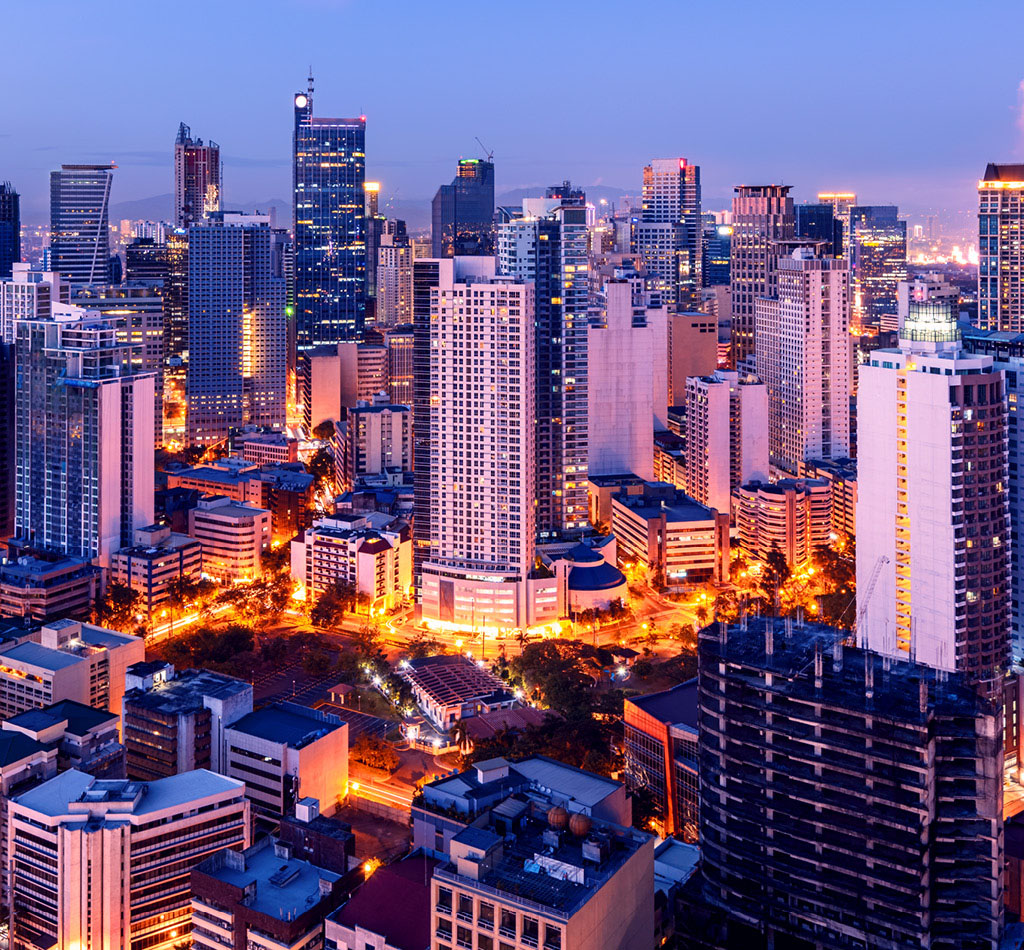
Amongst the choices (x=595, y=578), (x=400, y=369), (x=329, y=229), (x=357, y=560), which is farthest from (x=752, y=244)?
(x=329, y=229)

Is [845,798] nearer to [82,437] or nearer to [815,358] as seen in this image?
[82,437]

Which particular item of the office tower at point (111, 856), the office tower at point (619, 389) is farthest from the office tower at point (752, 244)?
the office tower at point (111, 856)

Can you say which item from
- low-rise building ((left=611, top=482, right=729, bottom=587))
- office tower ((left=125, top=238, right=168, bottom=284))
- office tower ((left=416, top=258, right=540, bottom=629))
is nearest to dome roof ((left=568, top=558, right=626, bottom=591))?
office tower ((left=416, top=258, right=540, bottom=629))

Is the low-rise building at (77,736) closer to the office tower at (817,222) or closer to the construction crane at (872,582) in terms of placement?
the construction crane at (872,582)

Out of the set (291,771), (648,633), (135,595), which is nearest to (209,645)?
(135,595)

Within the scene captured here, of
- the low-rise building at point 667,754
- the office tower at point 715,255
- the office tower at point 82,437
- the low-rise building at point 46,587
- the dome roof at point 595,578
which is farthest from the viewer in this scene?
the office tower at point 715,255

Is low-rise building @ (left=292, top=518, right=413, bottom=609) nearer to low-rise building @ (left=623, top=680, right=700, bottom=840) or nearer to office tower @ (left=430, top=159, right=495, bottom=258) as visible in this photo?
low-rise building @ (left=623, top=680, right=700, bottom=840)

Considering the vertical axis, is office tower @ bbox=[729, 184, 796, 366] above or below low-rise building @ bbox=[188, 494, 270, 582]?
above
